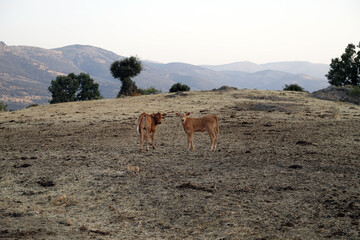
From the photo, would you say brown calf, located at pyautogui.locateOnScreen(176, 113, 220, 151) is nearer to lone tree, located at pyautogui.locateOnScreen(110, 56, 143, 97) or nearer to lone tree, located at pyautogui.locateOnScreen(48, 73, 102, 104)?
lone tree, located at pyautogui.locateOnScreen(110, 56, 143, 97)

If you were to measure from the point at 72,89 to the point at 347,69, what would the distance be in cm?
5351

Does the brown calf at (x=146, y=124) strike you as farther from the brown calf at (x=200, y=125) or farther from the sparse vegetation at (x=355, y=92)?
the sparse vegetation at (x=355, y=92)

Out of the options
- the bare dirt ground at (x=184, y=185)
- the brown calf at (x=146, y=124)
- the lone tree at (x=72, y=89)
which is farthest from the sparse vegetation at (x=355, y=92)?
the lone tree at (x=72, y=89)

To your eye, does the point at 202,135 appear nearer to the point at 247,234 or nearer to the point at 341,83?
the point at 247,234

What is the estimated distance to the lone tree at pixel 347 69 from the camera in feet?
194

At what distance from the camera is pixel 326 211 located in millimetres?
6984

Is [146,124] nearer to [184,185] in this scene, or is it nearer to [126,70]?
[184,185]

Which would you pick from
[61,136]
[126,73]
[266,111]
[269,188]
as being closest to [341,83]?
[126,73]

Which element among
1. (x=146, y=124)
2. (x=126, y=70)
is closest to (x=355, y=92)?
(x=146, y=124)

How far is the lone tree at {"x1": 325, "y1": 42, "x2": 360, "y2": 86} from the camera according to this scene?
2327 inches

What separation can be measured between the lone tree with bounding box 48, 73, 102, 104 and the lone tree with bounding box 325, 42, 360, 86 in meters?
46.4

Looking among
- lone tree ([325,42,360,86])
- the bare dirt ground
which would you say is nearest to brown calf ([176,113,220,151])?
the bare dirt ground

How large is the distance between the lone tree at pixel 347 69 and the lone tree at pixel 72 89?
152 ft

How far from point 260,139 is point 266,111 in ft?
32.1
